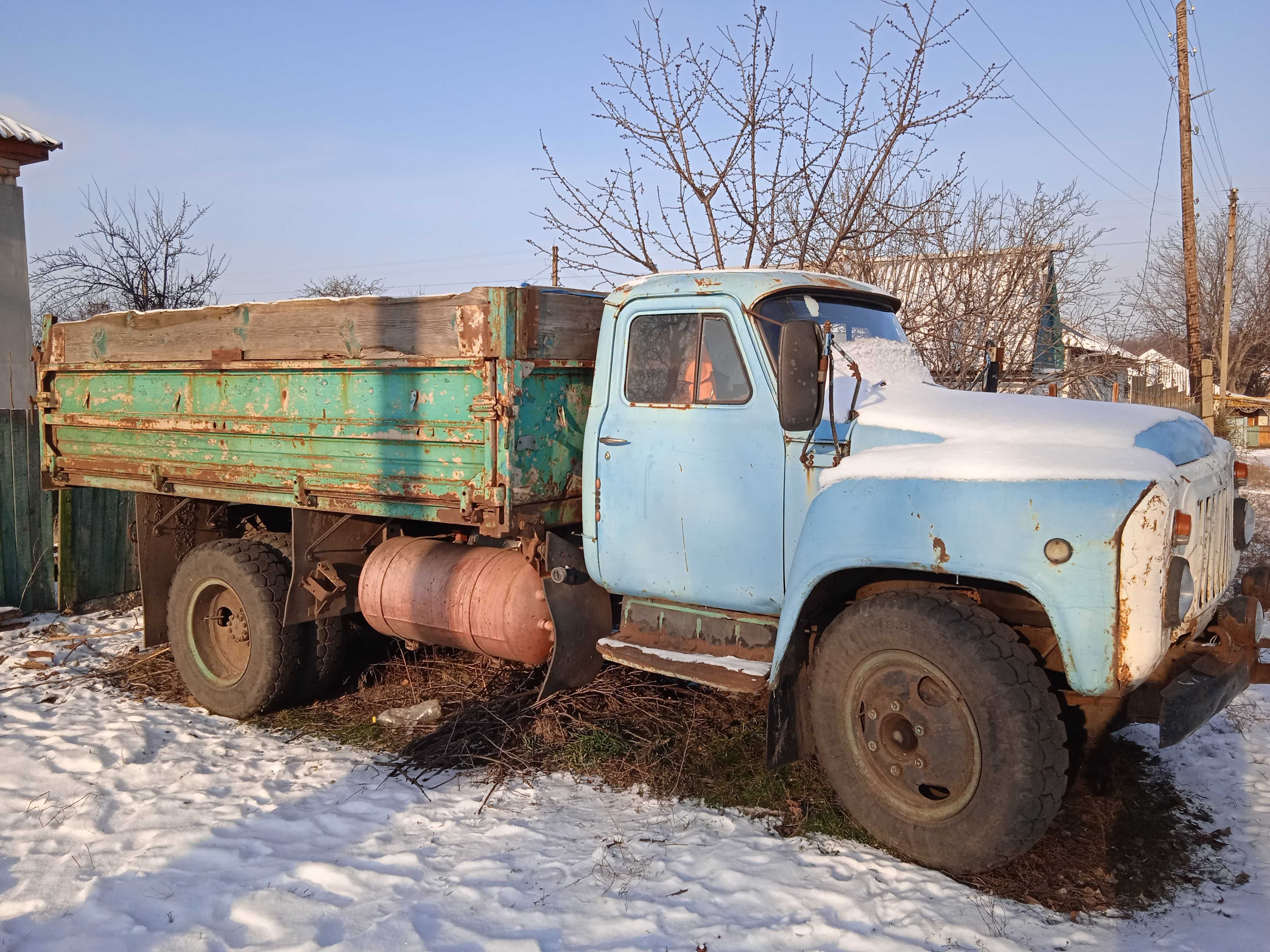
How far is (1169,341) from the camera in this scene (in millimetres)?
32219

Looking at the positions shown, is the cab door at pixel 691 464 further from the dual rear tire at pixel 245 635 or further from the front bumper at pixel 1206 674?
the dual rear tire at pixel 245 635

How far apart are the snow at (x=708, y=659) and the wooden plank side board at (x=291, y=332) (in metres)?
1.52

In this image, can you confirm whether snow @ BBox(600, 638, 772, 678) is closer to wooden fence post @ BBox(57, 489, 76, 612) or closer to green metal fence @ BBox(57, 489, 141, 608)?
wooden fence post @ BBox(57, 489, 76, 612)

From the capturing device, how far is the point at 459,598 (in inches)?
193

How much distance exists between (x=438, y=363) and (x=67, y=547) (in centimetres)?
458

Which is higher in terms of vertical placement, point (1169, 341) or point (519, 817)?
point (1169, 341)

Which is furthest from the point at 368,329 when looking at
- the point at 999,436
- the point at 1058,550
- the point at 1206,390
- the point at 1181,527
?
the point at 1206,390

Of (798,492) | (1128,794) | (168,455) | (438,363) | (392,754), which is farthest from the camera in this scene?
(168,455)

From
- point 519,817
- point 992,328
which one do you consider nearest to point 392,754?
point 519,817

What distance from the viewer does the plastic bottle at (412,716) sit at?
5.21m

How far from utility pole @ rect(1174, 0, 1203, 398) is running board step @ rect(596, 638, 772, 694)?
41.4 ft

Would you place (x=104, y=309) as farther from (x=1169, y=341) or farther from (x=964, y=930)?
(x=1169, y=341)

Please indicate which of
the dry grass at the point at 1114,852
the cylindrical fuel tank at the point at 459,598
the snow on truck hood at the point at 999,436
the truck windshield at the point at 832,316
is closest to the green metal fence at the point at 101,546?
the cylindrical fuel tank at the point at 459,598

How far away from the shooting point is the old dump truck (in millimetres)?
3189
